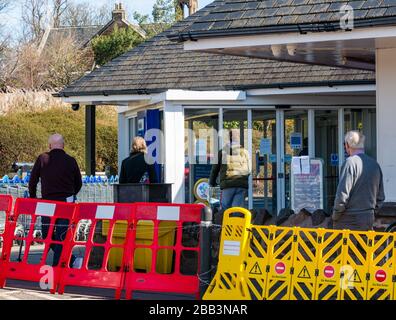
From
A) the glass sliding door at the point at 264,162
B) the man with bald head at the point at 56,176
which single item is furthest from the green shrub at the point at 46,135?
the man with bald head at the point at 56,176

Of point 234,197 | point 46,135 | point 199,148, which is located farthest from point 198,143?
point 46,135

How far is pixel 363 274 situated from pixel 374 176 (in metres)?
1.11

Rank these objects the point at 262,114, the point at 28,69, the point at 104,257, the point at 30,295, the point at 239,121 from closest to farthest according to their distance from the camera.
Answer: the point at 30,295, the point at 104,257, the point at 239,121, the point at 262,114, the point at 28,69

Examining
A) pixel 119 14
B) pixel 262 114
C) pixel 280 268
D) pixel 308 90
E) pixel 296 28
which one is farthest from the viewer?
pixel 119 14

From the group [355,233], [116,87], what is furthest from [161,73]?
[355,233]

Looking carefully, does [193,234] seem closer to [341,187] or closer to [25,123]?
[341,187]

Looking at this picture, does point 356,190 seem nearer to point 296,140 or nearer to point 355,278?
point 355,278

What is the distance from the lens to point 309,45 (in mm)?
12008

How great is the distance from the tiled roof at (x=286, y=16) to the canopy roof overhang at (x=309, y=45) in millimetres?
105

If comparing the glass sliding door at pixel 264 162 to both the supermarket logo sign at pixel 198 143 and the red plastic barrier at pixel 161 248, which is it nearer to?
the supermarket logo sign at pixel 198 143

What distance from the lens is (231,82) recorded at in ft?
61.3

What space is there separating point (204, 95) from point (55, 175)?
15.8 feet

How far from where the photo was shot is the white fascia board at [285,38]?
11.0 m

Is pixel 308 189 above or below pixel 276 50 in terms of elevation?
below
